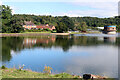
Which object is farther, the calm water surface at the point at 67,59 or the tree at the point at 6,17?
the tree at the point at 6,17

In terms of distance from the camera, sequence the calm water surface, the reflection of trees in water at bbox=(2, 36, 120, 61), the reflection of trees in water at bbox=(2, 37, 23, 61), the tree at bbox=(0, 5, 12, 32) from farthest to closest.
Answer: the tree at bbox=(0, 5, 12, 32) → the reflection of trees in water at bbox=(2, 36, 120, 61) → the reflection of trees in water at bbox=(2, 37, 23, 61) → the calm water surface

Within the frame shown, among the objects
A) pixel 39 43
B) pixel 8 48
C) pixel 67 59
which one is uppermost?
pixel 39 43

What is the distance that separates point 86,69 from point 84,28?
124 m

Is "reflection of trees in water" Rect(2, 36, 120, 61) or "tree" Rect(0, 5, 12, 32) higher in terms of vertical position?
"tree" Rect(0, 5, 12, 32)

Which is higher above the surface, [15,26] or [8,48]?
[15,26]

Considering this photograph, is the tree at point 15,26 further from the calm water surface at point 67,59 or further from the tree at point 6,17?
the calm water surface at point 67,59

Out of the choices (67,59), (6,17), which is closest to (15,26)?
(6,17)

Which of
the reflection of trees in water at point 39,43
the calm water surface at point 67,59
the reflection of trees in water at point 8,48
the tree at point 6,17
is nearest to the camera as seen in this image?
the calm water surface at point 67,59

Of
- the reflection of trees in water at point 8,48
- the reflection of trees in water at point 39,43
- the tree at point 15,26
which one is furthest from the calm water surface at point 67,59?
the tree at point 15,26

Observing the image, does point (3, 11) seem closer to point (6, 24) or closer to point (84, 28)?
point (6, 24)

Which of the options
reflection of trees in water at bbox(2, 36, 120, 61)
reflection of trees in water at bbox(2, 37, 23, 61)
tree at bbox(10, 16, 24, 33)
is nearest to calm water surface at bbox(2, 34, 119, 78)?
reflection of trees in water at bbox(2, 37, 23, 61)

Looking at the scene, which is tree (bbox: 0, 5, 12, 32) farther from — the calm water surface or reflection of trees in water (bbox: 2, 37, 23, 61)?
the calm water surface

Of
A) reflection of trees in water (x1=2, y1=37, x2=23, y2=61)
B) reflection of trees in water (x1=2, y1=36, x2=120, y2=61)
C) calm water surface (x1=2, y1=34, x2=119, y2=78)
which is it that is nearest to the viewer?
calm water surface (x1=2, y1=34, x2=119, y2=78)

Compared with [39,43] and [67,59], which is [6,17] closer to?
[39,43]
